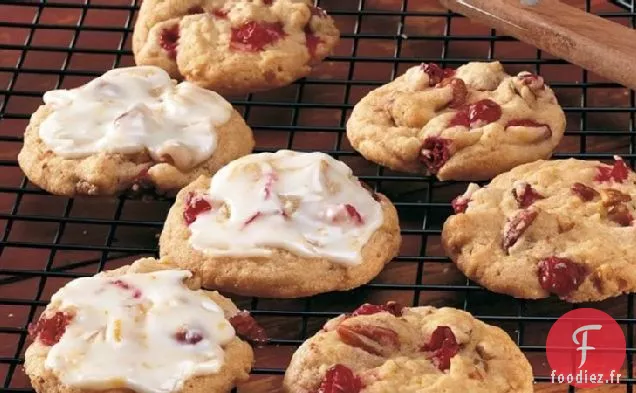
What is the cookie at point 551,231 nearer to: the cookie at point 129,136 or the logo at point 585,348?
the logo at point 585,348

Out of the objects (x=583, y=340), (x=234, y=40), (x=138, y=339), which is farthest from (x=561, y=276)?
(x=234, y=40)

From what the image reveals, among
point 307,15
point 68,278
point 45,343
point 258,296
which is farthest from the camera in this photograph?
point 307,15

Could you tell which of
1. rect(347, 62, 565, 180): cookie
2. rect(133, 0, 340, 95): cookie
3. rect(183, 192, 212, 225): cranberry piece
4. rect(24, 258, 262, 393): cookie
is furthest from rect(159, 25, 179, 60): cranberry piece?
rect(24, 258, 262, 393): cookie

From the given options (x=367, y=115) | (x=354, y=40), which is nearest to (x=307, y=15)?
(x=354, y=40)

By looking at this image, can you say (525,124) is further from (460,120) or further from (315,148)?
(315,148)

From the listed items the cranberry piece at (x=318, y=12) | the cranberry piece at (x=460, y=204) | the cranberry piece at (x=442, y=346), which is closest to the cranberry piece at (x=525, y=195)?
the cranberry piece at (x=460, y=204)

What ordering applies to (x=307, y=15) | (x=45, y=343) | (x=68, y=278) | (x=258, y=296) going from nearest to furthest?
(x=45, y=343), (x=258, y=296), (x=68, y=278), (x=307, y=15)

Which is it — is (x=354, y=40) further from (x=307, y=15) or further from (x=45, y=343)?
(x=45, y=343)
